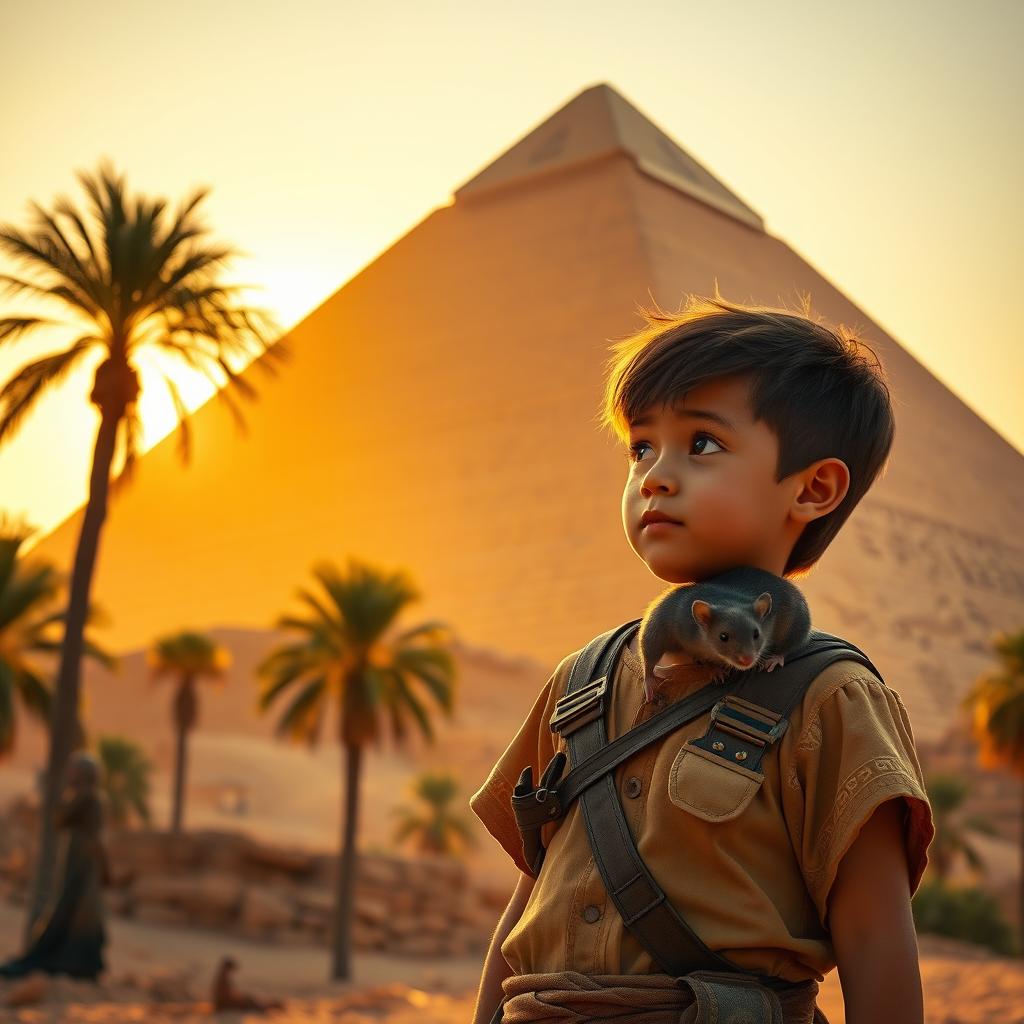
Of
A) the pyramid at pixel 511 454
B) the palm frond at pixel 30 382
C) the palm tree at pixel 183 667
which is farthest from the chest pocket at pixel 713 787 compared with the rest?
the pyramid at pixel 511 454

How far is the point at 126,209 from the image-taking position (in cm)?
1752

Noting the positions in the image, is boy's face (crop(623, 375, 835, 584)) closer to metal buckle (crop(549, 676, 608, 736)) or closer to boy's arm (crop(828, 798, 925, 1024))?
metal buckle (crop(549, 676, 608, 736))

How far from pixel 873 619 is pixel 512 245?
154 ft

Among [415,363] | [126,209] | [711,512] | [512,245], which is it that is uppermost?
[512,245]

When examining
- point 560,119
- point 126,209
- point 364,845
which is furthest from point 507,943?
point 560,119

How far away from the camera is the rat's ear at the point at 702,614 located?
5.51ft

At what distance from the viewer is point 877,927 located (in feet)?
5.25

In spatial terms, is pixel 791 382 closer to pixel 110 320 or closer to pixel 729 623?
pixel 729 623

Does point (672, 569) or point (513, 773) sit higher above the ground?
point (672, 569)

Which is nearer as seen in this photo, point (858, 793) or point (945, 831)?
point (858, 793)

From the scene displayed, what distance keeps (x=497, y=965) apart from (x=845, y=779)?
0.57 metres

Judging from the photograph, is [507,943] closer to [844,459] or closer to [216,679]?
[844,459]

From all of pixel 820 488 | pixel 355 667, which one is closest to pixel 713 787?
pixel 820 488

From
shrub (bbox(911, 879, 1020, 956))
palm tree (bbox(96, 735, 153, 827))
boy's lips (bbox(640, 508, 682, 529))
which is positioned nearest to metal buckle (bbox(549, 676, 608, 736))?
boy's lips (bbox(640, 508, 682, 529))
